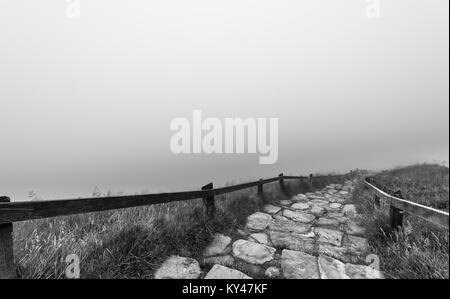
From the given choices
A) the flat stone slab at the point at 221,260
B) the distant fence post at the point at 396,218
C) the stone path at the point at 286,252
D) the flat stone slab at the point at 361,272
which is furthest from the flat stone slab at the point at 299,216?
the flat stone slab at the point at 221,260

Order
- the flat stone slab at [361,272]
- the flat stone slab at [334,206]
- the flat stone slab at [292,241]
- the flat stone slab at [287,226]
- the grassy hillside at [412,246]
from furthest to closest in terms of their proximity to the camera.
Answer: the flat stone slab at [334,206], the flat stone slab at [287,226], the flat stone slab at [292,241], the flat stone slab at [361,272], the grassy hillside at [412,246]

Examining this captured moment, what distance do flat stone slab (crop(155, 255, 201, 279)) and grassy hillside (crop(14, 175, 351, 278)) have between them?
0.32 ft

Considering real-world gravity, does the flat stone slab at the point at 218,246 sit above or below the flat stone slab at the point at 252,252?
above

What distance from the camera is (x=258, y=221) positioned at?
5.30m

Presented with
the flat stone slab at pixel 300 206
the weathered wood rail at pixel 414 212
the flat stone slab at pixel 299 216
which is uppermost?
the weathered wood rail at pixel 414 212

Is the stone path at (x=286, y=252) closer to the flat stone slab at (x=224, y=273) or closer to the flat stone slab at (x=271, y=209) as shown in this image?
the flat stone slab at (x=224, y=273)

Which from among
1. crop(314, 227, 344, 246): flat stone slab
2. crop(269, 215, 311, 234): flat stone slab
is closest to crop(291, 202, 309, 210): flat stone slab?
crop(269, 215, 311, 234): flat stone slab

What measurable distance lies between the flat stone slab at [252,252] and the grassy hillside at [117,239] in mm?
540

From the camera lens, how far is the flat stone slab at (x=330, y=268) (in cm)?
290

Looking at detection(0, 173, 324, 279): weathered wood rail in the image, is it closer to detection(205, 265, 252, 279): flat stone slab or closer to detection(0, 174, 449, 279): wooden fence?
detection(0, 174, 449, 279): wooden fence

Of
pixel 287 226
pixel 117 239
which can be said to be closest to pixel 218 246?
pixel 117 239

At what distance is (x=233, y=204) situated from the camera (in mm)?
5637

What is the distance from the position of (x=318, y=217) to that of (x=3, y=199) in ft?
21.1

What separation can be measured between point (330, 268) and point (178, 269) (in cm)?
220
